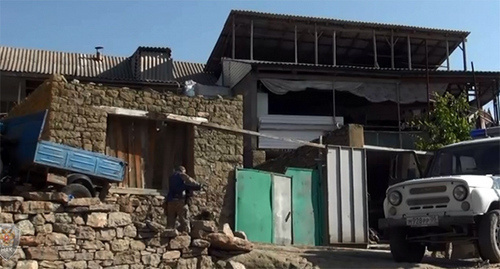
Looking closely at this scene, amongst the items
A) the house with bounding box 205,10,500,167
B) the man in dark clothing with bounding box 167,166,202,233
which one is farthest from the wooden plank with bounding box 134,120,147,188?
the house with bounding box 205,10,500,167

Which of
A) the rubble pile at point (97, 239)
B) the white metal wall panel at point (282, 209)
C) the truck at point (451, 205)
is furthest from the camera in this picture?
the white metal wall panel at point (282, 209)

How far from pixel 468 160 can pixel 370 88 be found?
1357cm

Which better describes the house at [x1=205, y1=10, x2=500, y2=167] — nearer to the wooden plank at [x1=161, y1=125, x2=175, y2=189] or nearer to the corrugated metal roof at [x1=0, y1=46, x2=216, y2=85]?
the corrugated metal roof at [x1=0, y1=46, x2=216, y2=85]

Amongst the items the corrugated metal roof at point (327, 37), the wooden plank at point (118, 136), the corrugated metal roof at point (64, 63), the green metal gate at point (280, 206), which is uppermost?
the corrugated metal roof at point (327, 37)

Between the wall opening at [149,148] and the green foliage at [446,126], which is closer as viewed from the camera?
the wall opening at [149,148]

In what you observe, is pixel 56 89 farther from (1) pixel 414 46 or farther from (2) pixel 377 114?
(1) pixel 414 46

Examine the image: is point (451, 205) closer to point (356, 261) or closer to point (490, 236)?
point (490, 236)

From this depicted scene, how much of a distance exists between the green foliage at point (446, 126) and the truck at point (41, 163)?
10414mm

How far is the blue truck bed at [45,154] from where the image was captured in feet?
34.6

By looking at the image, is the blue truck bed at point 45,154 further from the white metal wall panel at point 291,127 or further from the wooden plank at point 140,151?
the white metal wall panel at point 291,127

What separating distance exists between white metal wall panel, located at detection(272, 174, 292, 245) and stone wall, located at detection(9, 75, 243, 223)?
38.7 inches

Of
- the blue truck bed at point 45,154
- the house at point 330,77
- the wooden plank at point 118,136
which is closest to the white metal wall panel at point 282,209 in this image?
the wooden plank at point 118,136

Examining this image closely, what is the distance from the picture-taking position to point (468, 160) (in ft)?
32.4

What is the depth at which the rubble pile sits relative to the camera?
7590 millimetres
